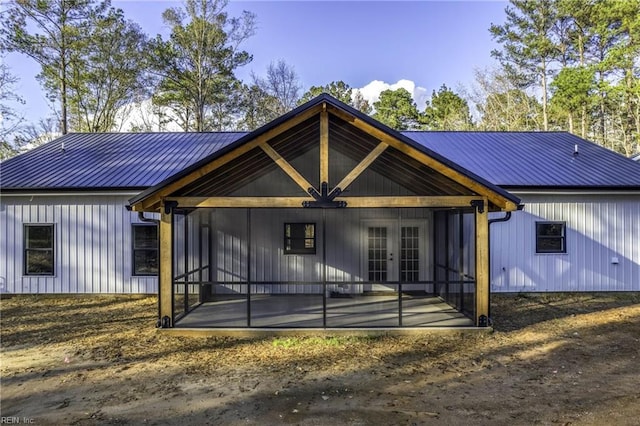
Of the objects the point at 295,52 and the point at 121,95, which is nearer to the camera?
the point at 121,95

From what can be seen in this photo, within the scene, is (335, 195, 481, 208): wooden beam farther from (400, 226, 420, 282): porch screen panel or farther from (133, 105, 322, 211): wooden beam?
(400, 226, 420, 282): porch screen panel

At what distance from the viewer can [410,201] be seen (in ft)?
22.1

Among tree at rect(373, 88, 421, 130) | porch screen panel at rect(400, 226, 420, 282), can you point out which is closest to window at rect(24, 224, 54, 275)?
porch screen panel at rect(400, 226, 420, 282)

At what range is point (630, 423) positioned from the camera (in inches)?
152

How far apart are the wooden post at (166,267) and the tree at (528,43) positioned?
23454 mm

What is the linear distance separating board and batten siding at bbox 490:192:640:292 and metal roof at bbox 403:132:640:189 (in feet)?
1.37

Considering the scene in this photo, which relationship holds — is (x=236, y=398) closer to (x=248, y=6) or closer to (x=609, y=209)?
(x=609, y=209)

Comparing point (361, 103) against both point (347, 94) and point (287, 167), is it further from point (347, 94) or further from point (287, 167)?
point (287, 167)

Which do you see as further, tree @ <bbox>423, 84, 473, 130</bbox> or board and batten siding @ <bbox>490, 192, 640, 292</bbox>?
tree @ <bbox>423, 84, 473, 130</bbox>

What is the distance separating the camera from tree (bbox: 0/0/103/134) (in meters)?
18.7

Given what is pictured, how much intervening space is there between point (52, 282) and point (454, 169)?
33.2 ft

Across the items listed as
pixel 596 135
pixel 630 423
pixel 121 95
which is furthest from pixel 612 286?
pixel 121 95

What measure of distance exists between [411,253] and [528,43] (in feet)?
66.5

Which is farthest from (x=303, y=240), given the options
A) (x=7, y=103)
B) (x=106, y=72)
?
(x=106, y=72)
